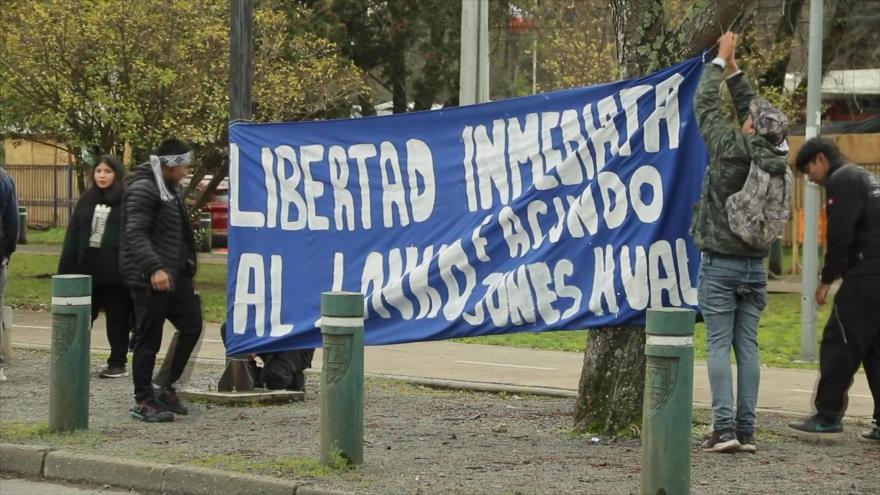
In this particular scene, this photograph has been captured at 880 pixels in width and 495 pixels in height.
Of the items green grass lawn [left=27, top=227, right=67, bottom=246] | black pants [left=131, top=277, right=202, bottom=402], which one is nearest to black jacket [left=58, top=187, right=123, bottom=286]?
black pants [left=131, top=277, right=202, bottom=402]

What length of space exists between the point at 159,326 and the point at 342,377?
224 cm

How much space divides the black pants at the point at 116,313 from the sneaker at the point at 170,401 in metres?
2.07

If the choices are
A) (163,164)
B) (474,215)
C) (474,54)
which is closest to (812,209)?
(474,54)

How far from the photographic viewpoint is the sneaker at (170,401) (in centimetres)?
962

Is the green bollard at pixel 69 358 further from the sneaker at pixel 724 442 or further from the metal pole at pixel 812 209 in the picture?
the metal pole at pixel 812 209

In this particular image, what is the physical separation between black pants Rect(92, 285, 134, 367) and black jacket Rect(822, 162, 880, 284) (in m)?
5.67

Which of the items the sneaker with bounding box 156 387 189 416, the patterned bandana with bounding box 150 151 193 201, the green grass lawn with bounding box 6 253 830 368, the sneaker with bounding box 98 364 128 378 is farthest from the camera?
the green grass lawn with bounding box 6 253 830 368

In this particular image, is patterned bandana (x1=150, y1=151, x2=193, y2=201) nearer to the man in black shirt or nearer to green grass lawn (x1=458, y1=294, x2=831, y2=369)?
the man in black shirt

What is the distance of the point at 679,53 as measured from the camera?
8.72 meters

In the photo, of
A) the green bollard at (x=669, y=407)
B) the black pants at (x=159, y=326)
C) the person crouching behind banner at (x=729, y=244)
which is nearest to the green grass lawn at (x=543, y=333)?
the black pants at (x=159, y=326)

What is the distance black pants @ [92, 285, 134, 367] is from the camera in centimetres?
1165

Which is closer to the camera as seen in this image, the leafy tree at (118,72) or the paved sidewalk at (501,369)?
the paved sidewalk at (501,369)

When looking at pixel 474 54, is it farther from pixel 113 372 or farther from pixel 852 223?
pixel 852 223

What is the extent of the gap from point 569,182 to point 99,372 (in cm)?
524
